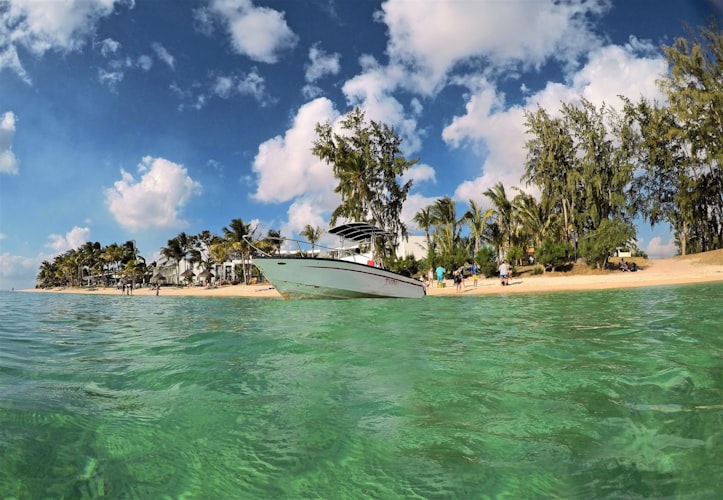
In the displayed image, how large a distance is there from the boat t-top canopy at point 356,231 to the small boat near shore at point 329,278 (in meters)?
1.67

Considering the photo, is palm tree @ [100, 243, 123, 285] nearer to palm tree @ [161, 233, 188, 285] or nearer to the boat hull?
palm tree @ [161, 233, 188, 285]

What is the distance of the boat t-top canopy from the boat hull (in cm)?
319

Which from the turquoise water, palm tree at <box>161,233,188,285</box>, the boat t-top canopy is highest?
palm tree at <box>161,233,188,285</box>

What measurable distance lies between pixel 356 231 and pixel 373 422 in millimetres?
21434

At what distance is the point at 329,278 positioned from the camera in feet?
68.0

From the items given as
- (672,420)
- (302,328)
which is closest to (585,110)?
(302,328)

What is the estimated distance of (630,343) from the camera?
576 centimetres

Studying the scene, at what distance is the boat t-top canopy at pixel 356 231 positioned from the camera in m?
23.6

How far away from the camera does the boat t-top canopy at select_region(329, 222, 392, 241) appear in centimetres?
2361

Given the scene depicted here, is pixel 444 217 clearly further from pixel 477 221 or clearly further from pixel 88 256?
pixel 88 256

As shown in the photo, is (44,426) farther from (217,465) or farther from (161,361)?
(161,361)

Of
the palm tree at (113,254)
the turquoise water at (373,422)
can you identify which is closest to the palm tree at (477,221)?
the turquoise water at (373,422)

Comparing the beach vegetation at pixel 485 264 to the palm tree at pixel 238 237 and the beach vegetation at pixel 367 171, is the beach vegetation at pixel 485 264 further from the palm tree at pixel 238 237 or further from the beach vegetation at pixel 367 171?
the palm tree at pixel 238 237

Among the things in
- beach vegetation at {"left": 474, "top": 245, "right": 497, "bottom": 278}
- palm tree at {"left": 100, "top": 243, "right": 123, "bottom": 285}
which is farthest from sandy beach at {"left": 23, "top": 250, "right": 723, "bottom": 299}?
palm tree at {"left": 100, "top": 243, "right": 123, "bottom": 285}
